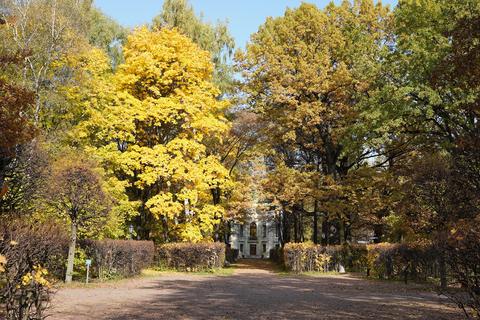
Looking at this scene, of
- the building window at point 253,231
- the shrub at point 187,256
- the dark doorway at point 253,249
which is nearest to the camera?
the shrub at point 187,256

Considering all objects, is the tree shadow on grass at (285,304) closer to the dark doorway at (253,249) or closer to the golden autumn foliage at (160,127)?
the golden autumn foliage at (160,127)

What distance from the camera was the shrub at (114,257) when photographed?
16.8 meters

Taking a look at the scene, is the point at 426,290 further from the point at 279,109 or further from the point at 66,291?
the point at 279,109

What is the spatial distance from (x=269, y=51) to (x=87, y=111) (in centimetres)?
1136

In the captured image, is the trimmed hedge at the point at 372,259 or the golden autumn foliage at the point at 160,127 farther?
the golden autumn foliage at the point at 160,127

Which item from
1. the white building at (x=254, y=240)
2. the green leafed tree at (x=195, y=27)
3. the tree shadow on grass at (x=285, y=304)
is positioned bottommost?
the tree shadow on grass at (x=285, y=304)

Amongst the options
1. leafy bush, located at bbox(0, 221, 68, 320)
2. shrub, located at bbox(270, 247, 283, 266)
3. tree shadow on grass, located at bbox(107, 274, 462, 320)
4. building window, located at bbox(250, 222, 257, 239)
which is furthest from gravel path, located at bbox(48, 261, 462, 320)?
building window, located at bbox(250, 222, 257, 239)

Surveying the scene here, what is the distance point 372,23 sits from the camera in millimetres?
26469

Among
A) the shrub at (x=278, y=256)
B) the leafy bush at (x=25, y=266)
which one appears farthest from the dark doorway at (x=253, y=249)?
the leafy bush at (x=25, y=266)

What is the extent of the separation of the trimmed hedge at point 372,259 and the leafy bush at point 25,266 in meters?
13.1

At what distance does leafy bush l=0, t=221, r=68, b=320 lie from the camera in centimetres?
575

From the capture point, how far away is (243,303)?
1095 cm

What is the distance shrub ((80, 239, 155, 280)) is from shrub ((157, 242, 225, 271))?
4247 mm

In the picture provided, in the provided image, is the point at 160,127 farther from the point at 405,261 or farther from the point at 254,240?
the point at 254,240
